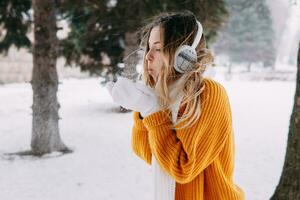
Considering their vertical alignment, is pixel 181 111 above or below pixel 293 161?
above

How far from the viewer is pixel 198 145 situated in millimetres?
1356

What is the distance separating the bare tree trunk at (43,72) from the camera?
23.2 feet

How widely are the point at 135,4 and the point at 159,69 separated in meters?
6.48

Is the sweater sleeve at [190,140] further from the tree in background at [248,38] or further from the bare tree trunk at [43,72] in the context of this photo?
the tree in background at [248,38]

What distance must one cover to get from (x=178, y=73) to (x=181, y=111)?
0.44ft

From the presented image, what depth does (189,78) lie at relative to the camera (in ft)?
4.60

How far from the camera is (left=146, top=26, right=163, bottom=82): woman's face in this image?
143cm

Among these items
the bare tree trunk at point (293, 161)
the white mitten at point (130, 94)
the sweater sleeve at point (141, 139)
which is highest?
the white mitten at point (130, 94)

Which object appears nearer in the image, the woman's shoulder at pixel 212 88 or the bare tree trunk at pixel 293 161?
the woman's shoulder at pixel 212 88

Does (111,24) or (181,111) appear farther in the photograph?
(111,24)

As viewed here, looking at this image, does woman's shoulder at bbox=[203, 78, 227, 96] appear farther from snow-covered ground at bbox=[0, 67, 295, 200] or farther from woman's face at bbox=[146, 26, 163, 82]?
snow-covered ground at bbox=[0, 67, 295, 200]

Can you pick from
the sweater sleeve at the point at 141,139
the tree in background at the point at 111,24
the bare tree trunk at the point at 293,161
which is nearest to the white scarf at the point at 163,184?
the sweater sleeve at the point at 141,139

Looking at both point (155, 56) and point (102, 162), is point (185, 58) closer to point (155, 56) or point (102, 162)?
point (155, 56)

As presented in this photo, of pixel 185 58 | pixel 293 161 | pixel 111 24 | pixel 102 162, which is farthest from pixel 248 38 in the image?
pixel 185 58
